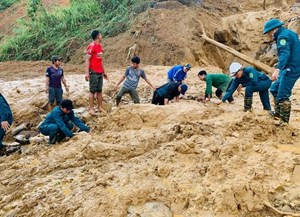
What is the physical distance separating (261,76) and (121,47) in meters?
7.19

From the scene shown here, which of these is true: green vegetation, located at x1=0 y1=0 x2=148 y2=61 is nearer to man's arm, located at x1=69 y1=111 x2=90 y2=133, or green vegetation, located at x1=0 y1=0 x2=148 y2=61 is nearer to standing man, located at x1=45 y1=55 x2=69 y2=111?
standing man, located at x1=45 y1=55 x2=69 y2=111

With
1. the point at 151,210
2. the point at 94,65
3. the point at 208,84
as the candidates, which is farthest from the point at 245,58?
the point at 151,210

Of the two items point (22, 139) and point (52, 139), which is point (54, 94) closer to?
point (22, 139)

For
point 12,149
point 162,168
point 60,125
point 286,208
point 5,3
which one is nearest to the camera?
point 286,208

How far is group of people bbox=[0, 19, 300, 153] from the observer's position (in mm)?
4996

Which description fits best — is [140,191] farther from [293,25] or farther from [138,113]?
[293,25]

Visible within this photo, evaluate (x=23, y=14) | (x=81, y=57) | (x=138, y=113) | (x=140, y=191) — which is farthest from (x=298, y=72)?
(x=23, y=14)

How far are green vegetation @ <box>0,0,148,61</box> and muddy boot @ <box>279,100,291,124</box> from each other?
9.32 m

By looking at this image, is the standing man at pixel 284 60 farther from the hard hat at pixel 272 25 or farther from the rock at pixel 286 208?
the rock at pixel 286 208

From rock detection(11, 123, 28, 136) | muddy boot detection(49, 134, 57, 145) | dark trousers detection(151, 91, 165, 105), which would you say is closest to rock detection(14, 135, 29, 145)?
rock detection(11, 123, 28, 136)

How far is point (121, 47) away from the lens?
12680mm

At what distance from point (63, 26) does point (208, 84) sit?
360 inches

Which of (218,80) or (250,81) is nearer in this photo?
(250,81)

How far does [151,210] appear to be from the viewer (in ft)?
11.7
